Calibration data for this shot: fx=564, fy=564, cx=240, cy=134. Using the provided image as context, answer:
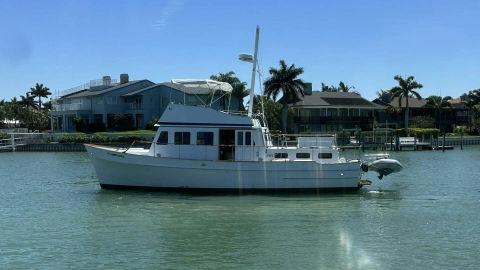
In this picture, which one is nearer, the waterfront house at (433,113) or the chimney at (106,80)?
the chimney at (106,80)

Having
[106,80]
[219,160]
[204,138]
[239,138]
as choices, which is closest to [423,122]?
[106,80]

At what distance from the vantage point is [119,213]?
2181cm

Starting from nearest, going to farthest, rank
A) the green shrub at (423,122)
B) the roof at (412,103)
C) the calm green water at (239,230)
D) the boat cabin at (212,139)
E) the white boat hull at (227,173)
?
the calm green water at (239,230)
the white boat hull at (227,173)
the boat cabin at (212,139)
the green shrub at (423,122)
the roof at (412,103)

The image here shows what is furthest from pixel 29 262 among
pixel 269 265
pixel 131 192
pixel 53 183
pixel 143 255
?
pixel 53 183

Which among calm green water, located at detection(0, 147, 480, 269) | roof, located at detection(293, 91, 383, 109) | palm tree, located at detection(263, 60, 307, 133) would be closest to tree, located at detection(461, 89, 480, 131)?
roof, located at detection(293, 91, 383, 109)

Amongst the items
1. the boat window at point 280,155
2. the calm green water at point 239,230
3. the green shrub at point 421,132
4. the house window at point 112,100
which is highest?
the house window at point 112,100

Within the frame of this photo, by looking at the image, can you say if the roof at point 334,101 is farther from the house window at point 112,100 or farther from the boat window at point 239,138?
the boat window at point 239,138

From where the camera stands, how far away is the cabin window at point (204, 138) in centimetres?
2630

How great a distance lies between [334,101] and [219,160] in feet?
217

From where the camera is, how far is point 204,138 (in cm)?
2633

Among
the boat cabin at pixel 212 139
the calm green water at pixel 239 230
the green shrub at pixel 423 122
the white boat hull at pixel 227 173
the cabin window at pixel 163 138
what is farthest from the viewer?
the green shrub at pixel 423 122

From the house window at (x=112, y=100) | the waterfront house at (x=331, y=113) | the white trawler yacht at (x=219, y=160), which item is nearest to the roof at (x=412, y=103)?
the waterfront house at (x=331, y=113)

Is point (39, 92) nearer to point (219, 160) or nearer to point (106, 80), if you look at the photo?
point (106, 80)

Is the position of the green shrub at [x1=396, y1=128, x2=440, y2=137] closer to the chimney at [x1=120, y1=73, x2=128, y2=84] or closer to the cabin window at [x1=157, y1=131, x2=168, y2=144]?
the chimney at [x1=120, y1=73, x2=128, y2=84]
